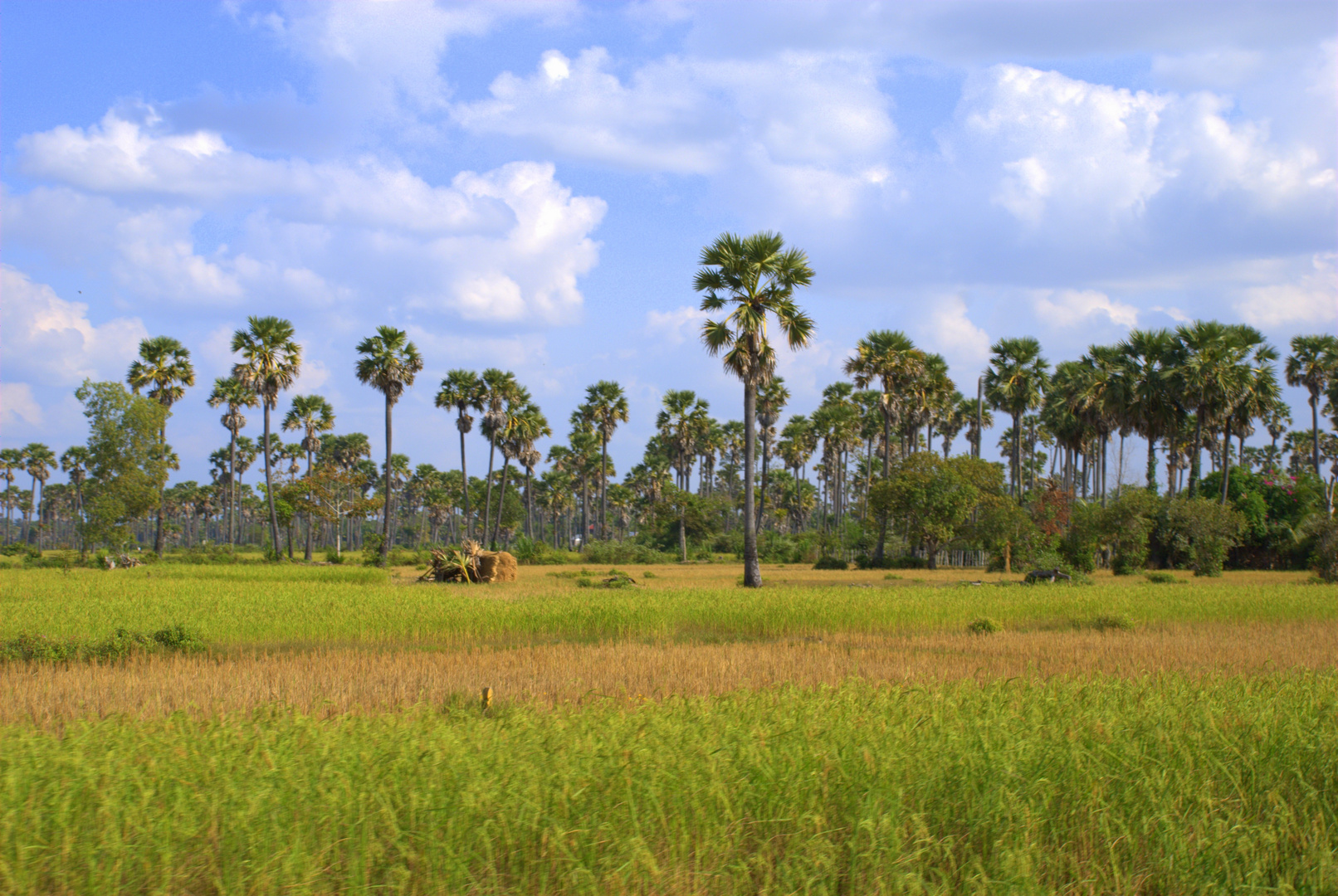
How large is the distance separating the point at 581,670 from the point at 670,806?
258 inches

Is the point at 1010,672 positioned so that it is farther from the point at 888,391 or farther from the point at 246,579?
the point at 888,391

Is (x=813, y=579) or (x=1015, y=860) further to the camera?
(x=813, y=579)

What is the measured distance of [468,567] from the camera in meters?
35.3

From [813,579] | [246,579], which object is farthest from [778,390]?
[246,579]

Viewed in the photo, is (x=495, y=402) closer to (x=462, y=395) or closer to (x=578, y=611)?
(x=462, y=395)

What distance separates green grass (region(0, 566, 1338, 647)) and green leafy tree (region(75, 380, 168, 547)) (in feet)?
64.3

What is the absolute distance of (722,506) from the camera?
74.0 meters

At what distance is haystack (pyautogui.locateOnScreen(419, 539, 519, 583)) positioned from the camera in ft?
115

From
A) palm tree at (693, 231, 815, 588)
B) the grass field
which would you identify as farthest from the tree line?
the grass field

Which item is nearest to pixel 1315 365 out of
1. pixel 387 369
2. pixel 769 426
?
pixel 769 426

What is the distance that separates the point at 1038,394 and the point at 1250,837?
56449 millimetres

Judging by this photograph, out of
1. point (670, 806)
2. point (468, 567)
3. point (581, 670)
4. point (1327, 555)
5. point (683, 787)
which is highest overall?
point (683, 787)

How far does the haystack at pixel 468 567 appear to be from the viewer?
1382 inches

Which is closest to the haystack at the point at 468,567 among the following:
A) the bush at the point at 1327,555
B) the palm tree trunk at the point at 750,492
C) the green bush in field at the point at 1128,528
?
the palm tree trunk at the point at 750,492
